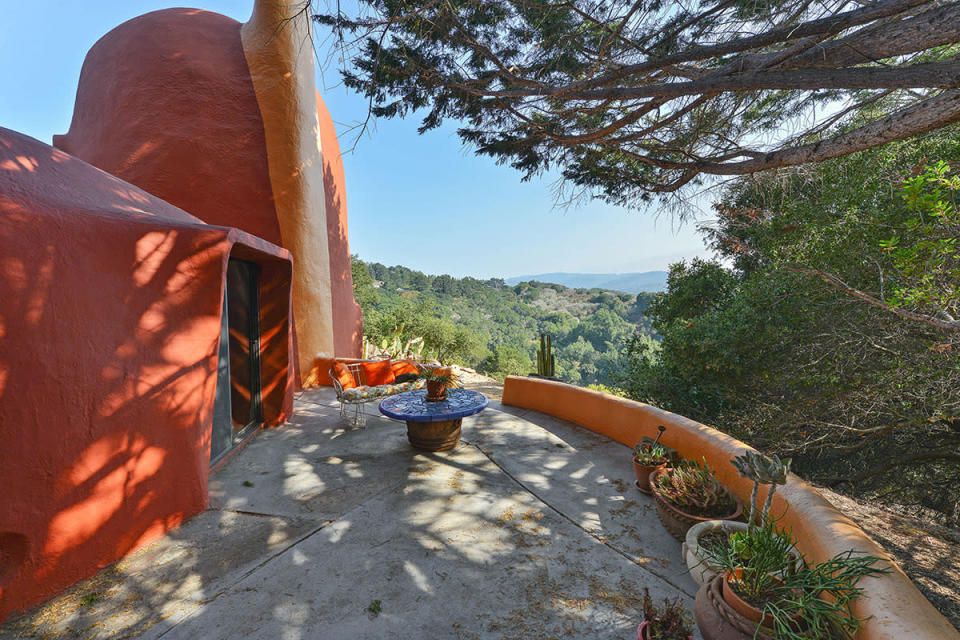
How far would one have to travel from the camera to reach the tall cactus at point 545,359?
819 centimetres

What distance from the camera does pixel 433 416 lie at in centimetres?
456

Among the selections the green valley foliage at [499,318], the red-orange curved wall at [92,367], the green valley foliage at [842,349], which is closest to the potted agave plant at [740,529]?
the green valley foliage at [842,349]

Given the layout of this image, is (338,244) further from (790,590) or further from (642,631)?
(790,590)

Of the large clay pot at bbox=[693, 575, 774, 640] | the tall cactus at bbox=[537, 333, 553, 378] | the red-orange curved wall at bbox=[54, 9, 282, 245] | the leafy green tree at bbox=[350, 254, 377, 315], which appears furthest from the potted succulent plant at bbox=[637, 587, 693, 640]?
the leafy green tree at bbox=[350, 254, 377, 315]

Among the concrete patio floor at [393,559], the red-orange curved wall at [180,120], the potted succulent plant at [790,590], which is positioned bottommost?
the concrete patio floor at [393,559]

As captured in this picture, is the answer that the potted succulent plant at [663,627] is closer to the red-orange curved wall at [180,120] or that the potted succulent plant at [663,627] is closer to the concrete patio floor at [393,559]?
the concrete patio floor at [393,559]

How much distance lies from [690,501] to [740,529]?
1.42 ft

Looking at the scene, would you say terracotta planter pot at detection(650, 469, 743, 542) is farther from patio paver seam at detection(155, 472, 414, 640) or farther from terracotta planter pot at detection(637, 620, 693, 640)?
patio paver seam at detection(155, 472, 414, 640)

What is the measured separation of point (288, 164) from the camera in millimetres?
8055

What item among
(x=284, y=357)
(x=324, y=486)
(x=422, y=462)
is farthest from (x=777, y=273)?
(x=284, y=357)

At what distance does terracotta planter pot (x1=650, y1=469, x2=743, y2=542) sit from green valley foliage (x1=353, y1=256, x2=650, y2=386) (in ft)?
38.9

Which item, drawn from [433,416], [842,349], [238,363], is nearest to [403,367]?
[238,363]

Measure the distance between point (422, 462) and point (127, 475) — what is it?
9.00ft

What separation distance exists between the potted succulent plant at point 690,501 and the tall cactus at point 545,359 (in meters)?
4.69
